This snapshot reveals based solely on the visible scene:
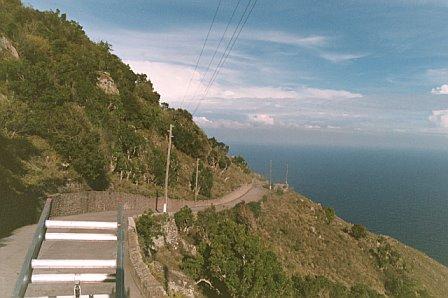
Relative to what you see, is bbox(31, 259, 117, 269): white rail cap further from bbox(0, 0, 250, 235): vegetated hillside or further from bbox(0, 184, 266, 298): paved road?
bbox(0, 0, 250, 235): vegetated hillside

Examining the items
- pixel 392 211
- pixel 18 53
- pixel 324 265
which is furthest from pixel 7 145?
pixel 392 211

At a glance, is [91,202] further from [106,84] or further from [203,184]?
[106,84]

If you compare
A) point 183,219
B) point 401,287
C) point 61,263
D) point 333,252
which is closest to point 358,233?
point 333,252

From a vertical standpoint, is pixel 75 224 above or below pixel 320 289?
above

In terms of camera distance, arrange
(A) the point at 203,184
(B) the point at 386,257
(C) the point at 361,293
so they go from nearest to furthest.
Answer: (C) the point at 361,293, (B) the point at 386,257, (A) the point at 203,184

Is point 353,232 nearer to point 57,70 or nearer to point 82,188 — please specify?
point 82,188
